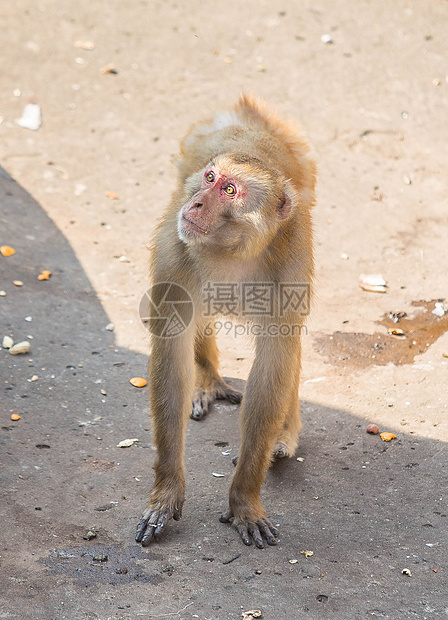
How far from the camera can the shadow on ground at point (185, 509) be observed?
338 centimetres

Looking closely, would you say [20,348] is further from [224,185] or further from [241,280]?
[224,185]

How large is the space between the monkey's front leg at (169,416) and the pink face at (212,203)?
2.03ft

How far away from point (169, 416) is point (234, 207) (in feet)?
3.81

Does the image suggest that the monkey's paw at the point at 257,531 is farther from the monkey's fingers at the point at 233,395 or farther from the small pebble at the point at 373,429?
the monkey's fingers at the point at 233,395

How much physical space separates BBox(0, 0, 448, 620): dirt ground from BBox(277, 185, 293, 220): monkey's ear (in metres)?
1.64

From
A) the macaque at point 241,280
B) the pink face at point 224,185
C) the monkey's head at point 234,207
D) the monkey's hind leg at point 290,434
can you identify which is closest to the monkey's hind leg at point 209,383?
the monkey's hind leg at point 290,434

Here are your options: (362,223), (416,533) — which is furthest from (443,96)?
(416,533)

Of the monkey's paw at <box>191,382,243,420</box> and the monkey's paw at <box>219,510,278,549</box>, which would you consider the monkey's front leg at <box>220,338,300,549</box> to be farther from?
the monkey's paw at <box>191,382,243,420</box>

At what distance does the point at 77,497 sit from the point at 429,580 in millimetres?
1858

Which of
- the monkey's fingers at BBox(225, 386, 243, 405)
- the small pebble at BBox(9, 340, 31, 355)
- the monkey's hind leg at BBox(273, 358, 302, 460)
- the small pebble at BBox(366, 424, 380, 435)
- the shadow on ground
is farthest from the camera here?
the small pebble at BBox(9, 340, 31, 355)

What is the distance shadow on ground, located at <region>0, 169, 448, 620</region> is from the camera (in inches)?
133

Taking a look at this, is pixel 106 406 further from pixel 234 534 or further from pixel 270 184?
pixel 270 184

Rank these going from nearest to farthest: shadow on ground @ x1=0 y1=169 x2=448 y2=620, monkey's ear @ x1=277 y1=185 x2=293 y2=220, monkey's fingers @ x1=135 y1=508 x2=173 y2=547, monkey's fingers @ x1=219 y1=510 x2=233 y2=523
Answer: shadow on ground @ x1=0 y1=169 x2=448 y2=620 < monkey's ear @ x1=277 y1=185 x2=293 y2=220 < monkey's fingers @ x1=135 y1=508 x2=173 y2=547 < monkey's fingers @ x1=219 y1=510 x2=233 y2=523

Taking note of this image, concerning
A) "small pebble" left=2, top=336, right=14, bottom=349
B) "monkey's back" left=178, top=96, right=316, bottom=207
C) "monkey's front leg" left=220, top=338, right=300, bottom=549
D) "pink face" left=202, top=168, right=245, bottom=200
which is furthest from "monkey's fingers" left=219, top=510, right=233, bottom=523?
"small pebble" left=2, top=336, right=14, bottom=349
